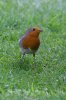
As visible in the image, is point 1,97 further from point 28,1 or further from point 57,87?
point 28,1

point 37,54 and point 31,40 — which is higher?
point 31,40

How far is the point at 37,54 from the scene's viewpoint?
10141 mm

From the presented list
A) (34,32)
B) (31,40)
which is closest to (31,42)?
(31,40)

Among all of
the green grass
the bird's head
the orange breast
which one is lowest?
the green grass

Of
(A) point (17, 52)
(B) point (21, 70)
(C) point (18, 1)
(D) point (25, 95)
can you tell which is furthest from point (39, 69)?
(C) point (18, 1)

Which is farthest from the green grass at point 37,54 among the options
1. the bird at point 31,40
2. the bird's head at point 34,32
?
the bird's head at point 34,32

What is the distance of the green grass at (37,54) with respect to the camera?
783 cm

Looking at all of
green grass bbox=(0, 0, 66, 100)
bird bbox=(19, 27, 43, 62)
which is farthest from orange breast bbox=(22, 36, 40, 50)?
green grass bbox=(0, 0, 66, 100)

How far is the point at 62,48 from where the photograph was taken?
10.5 m

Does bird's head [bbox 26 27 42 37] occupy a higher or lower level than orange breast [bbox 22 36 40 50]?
higher

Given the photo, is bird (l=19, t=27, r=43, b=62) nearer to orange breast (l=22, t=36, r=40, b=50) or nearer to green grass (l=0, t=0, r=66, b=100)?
orange breast (l=22, t=36, r=40, b=50)

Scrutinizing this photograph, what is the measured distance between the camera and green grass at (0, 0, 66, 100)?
7832mm

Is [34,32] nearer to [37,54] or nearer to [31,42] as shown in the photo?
[31,42]

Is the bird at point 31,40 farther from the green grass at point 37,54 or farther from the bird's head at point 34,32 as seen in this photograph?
the green grass at point 37,54
